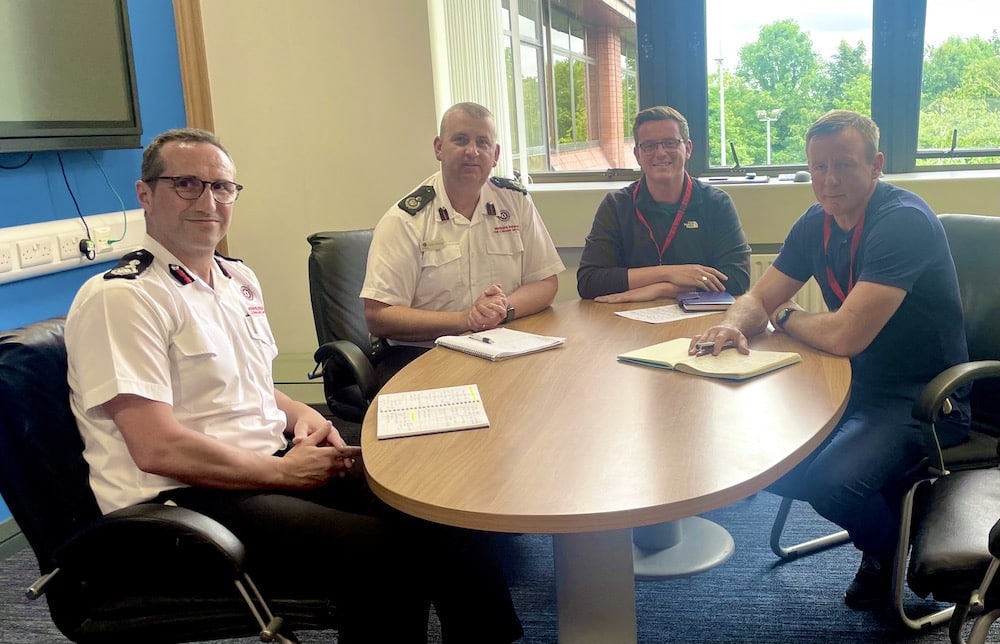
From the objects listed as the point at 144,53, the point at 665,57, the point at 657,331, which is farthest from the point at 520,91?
the point at 657,331

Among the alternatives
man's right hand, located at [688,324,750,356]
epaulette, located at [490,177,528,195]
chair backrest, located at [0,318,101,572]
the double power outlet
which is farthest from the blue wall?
man's right hand, located at [688,324,750,356]

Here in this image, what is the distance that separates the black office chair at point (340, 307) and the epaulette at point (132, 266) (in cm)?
91

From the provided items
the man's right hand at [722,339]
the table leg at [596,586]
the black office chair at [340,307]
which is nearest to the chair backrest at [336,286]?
the black office chair at [340,307]

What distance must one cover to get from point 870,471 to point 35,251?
2.62 meters

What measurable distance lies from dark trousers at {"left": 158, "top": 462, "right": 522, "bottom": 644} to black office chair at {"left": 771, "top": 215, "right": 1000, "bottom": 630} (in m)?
0.95

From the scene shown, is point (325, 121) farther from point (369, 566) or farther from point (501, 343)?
point (369, 566)

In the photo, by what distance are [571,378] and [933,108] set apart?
8.57 feet

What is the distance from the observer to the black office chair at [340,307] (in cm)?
260

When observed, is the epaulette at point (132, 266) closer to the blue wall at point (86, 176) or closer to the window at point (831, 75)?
the blue wall at point (86, 176)

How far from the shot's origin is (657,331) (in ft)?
7.38

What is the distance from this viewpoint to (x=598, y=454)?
1.38 metres

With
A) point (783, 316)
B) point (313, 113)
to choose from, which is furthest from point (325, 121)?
point (783, 316)

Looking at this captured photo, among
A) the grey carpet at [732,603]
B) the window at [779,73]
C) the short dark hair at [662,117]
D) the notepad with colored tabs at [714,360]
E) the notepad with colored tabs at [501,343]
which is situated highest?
the window at [779,73]

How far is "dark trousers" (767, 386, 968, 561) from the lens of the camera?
1846mm
